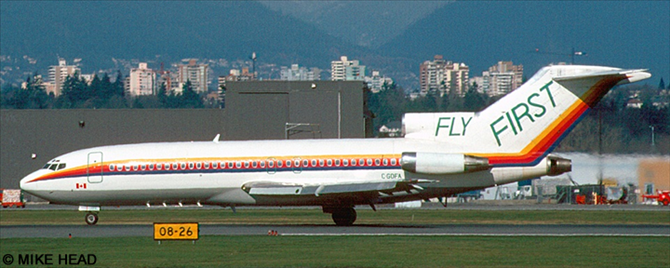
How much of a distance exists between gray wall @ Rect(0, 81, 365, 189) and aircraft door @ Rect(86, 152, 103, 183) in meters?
33.0

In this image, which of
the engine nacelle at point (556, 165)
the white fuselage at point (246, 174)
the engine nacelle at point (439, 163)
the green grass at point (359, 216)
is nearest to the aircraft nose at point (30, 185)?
the white fuselage at point (246, 174)

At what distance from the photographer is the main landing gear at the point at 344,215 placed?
1738 inches

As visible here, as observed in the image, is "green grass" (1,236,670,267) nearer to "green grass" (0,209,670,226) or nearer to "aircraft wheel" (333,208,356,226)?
"aircraft wheel" (333,208,356,226)

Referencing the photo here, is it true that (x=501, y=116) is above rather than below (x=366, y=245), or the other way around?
above

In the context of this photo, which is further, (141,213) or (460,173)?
(141,213)

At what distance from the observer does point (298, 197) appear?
4269 cm

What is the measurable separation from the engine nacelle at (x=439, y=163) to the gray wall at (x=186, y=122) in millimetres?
34316

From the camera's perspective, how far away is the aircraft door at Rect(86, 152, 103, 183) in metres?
44.7

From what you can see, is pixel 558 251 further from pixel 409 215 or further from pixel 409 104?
pixel 409 104

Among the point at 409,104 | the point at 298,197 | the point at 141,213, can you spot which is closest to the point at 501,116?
the point at 298,197

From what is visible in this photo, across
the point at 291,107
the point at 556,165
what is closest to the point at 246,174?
the point at 556,165

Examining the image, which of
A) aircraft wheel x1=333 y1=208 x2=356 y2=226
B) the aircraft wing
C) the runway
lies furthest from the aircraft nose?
aircraft wheel x1=333 y1=208 x2=356 y2=226

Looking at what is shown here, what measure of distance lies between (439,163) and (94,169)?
51.1ft

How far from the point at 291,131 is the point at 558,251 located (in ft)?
155
